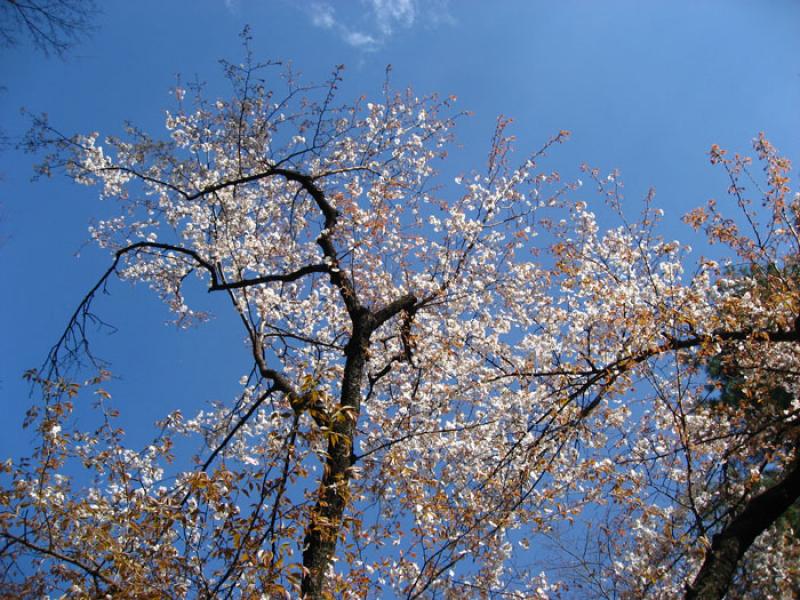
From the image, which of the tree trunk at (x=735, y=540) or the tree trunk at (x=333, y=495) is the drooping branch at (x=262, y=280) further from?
the tree trunk at (x=735, y=540)

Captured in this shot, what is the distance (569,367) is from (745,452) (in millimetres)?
2197

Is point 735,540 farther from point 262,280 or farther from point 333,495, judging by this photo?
point 262,280

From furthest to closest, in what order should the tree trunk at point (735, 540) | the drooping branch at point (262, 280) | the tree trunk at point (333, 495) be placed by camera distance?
the drooping branch at point (262, 280), the tree trunk at point (735, 540), the tree trunk at point (333, 495)

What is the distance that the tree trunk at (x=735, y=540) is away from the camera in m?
4.59

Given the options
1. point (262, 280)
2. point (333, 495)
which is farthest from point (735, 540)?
point (262, 280)

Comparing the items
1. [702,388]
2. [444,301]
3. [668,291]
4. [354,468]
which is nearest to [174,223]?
[444,301]

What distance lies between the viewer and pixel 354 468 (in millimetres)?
4398

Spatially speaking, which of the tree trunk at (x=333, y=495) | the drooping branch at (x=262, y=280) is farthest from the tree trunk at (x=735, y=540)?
the drooping branch at (x=262, y=280)

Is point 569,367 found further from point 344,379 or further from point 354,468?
point 354,468

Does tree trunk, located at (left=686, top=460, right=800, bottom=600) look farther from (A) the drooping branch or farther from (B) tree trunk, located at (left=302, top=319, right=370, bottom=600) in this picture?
(A) the drooping branch

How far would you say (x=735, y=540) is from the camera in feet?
15.7

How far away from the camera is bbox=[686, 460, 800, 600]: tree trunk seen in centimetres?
459

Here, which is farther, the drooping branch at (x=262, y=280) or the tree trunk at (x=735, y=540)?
the drooping branch at (x=262, y=280)

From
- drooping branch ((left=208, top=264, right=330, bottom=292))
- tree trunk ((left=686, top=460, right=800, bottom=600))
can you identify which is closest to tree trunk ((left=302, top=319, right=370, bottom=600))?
drooping branch ((left=208, top=264, right=330, bottom=292))
